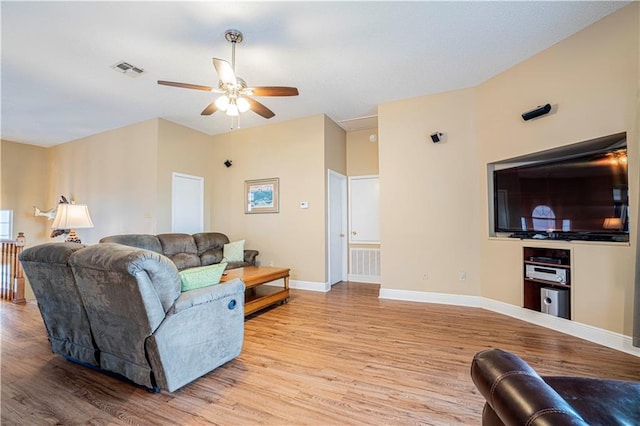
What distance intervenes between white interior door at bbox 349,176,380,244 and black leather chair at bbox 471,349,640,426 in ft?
15.1

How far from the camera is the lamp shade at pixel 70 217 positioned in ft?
13.4

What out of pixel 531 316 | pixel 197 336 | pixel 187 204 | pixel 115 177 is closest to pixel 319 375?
pixel 197 336

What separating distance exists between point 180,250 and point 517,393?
4967 mm

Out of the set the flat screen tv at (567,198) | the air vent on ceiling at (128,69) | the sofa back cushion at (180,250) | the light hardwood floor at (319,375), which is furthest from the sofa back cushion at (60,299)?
the flat screen tv at (567,198)

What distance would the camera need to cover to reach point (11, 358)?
2572 millimetres

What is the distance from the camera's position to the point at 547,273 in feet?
10.8

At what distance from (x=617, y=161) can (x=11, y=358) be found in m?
6.04

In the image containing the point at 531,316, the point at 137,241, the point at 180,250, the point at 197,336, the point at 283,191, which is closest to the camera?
the point at 197,336

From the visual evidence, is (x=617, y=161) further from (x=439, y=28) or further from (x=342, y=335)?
(x=342, y=335)

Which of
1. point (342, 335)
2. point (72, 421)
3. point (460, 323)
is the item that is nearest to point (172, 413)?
point (72, 421)

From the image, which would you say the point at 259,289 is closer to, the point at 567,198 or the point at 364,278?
the point at 364,278

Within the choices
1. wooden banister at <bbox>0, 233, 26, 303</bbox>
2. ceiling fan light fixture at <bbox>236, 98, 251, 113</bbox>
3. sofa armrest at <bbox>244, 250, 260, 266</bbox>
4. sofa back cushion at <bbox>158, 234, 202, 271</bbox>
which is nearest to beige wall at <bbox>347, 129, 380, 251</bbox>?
sofa armrest at <bbox>244, 250, 260, 266</bbox>

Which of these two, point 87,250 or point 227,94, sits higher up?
point 227,94

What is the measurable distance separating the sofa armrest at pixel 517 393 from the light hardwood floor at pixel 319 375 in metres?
0.98
